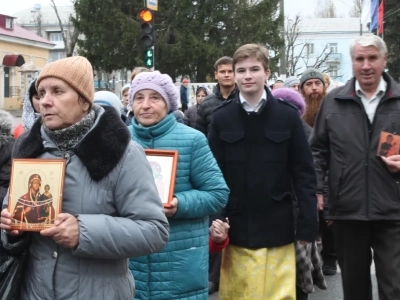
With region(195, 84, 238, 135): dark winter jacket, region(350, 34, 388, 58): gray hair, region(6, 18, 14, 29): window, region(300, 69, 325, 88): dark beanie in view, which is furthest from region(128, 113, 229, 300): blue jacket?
region(6, 18, 14, 29): window

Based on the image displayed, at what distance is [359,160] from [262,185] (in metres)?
0.70

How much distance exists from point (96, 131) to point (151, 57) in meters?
13.0

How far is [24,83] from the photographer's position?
50438mm

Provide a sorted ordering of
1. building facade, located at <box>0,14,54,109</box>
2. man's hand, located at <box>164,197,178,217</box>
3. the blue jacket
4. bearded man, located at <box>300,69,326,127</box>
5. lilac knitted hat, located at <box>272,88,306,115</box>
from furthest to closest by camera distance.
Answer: building facade, located at <box>0,14,54,109</box>, bearded man, located at <box>300,69,326,127</box>, lilac knitted hat, located at <box>272,88,306,115</box>, the blue jacket, man's hand, located at <box>164,197,178,217</box>

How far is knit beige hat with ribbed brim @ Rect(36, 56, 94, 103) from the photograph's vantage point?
2879 mm

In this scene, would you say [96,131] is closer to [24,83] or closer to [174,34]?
[174,34]

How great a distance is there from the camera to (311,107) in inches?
300

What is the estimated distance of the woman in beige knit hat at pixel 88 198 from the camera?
2811mm

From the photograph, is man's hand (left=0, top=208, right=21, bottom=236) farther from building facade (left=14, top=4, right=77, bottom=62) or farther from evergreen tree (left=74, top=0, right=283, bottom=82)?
building facade (left=14, top=4, right=77, bottom=62)

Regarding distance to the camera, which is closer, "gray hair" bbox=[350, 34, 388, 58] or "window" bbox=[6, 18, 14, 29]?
"gray hair" bbox=[350, 34, 388, 58]

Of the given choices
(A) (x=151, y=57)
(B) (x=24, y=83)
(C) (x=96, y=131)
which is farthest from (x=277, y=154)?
(B) (x=24, y=83)

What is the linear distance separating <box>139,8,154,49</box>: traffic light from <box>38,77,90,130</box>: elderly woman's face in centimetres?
1294

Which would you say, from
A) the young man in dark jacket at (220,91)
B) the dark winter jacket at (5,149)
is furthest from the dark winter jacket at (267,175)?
the young man in dark jacket at (220,91)

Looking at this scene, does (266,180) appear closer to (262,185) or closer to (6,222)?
Result: (262,185)
